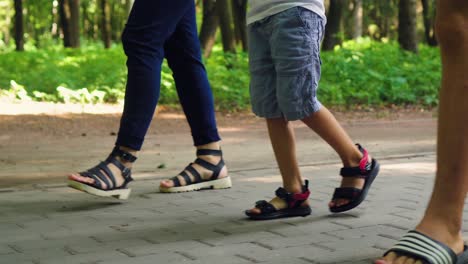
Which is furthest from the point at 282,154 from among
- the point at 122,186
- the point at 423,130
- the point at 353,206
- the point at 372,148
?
the point at 423,130

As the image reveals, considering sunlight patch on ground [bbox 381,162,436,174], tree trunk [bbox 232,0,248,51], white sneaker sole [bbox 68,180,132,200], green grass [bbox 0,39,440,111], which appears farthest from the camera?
tree trunk [bbox 232,0,248,51]

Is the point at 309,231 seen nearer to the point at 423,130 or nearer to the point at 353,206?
the point at 353,206

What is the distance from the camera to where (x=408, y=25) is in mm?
17844

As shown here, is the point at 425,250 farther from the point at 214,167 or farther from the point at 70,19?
the point at 70,19

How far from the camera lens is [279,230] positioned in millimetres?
3811

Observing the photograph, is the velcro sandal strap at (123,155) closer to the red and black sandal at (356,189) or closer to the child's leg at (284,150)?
the child's leg at (284,150)

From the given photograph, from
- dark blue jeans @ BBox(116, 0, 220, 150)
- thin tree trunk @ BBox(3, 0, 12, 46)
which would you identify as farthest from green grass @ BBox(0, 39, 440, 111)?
thin tree trunk @ BBox(3, 0, 12, 46)

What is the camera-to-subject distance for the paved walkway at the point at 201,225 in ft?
10.8

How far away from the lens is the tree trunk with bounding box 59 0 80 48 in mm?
26703

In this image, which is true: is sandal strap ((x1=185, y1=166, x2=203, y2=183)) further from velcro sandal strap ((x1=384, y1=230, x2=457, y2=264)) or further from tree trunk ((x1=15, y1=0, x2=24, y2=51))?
Result: tree trunk ((x1=15, y1=0, x2=24, y2=51))

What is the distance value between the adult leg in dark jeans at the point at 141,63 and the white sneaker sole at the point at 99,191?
6 cm

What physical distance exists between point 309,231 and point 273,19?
1014 millimetres

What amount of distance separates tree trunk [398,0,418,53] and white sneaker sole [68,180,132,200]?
1374 centimetres

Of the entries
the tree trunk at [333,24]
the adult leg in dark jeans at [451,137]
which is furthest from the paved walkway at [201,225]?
the tree trunk at [333,24]
